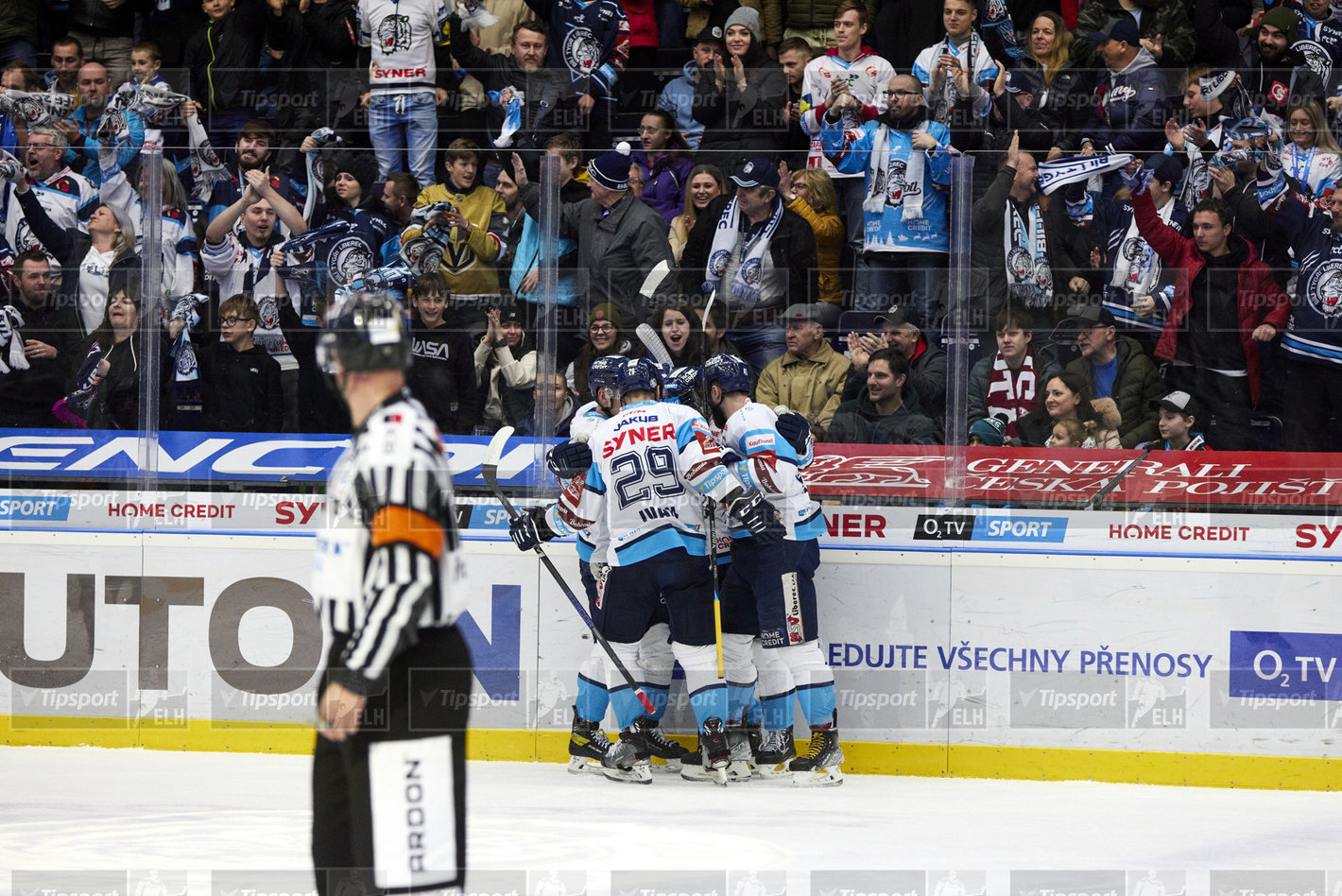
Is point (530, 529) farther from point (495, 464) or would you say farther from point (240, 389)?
point (240, 389)

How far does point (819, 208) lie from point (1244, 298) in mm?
1864

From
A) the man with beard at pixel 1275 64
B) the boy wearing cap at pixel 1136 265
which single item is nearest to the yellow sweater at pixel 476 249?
the boy wearing cap at pixel 1136 265

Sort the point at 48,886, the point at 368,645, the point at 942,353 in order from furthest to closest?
the point at 942,353 < the point at 48,886 < the point at 368,645

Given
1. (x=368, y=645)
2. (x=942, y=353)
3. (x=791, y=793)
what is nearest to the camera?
(x=368, y=645)

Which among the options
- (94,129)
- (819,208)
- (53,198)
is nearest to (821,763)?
(819,208)

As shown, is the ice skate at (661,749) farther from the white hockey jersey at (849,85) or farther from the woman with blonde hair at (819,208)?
the white hockey jersey at (849,85)

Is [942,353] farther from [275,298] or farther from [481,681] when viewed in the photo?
[275,298]

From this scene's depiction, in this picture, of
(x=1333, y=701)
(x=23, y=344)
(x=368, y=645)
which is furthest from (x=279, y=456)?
(x=1333, y=701)

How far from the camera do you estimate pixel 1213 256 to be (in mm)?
6266

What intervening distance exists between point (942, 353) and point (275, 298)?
9.95 feet

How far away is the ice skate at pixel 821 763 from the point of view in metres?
6.19

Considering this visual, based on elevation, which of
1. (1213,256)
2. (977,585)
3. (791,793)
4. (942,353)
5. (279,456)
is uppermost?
(1213,256)

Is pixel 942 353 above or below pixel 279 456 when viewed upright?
above

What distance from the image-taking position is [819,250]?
21.4 feet
